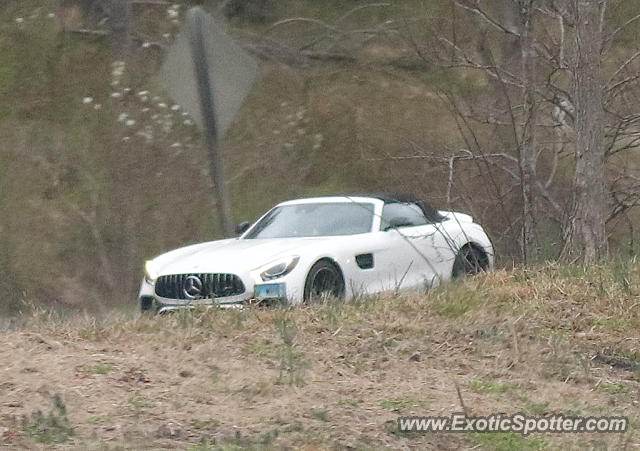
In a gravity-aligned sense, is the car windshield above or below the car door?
above

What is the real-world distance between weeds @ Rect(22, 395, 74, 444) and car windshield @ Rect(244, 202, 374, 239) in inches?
267

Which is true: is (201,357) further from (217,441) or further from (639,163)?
(639,163)

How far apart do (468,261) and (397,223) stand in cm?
103

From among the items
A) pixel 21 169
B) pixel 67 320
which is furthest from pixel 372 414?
pixel 21 169

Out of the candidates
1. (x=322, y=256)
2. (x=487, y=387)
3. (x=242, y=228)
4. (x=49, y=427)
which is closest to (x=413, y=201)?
(x=242, y=228)

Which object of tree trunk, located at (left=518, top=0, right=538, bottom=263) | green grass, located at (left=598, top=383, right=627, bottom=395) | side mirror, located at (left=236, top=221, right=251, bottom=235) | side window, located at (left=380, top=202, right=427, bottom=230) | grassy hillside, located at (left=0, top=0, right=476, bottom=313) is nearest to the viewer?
green grass, located at (left=598, top=383, right=627, bottom=395)

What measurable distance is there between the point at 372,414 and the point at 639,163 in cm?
1848

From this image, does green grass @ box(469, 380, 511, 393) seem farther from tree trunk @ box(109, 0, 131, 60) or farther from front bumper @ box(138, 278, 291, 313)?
tree trunk @ box(109, 0, 131, 60)

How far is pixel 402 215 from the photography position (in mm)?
13305

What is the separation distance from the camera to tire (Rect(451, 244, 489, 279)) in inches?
468

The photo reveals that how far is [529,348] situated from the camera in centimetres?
779

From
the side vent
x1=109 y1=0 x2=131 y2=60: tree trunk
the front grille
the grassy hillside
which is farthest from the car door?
x1=109 y1=0 x2=131 y2=60: tree trunk

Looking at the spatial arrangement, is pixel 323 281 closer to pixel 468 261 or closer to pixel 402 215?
pixel 468 261

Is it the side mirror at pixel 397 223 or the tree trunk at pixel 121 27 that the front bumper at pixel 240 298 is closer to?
the side mirror at pixel 397 223
